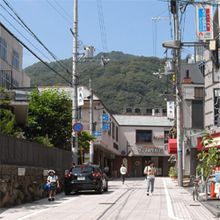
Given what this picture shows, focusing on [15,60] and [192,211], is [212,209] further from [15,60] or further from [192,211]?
[15,60]

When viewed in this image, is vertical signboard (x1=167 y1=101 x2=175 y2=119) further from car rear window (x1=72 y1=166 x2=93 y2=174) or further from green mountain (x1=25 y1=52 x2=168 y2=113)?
car rear window (x1=72 y1=166 x2=93 y2=174)

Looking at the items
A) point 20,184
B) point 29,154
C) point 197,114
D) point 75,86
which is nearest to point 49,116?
point 75,86

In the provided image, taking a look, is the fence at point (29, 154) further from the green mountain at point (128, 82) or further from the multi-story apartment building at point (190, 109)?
the green mountain at point (128, 82)

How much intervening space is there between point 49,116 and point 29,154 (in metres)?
10.3

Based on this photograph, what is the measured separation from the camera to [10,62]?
4741 cm

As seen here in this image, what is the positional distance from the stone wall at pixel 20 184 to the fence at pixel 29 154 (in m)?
0.33

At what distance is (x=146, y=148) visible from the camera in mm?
75688

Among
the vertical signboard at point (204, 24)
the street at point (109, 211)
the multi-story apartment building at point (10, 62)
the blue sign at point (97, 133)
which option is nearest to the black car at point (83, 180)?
the street at point (109, 211)

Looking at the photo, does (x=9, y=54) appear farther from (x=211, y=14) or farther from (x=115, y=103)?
(x=115, y=103)

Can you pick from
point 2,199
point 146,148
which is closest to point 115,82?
point 146,148

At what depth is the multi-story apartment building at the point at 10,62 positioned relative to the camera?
141ft

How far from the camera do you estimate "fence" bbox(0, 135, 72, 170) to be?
19.1 meters

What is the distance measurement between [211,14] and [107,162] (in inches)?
1872

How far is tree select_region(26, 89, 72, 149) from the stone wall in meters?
8.68
